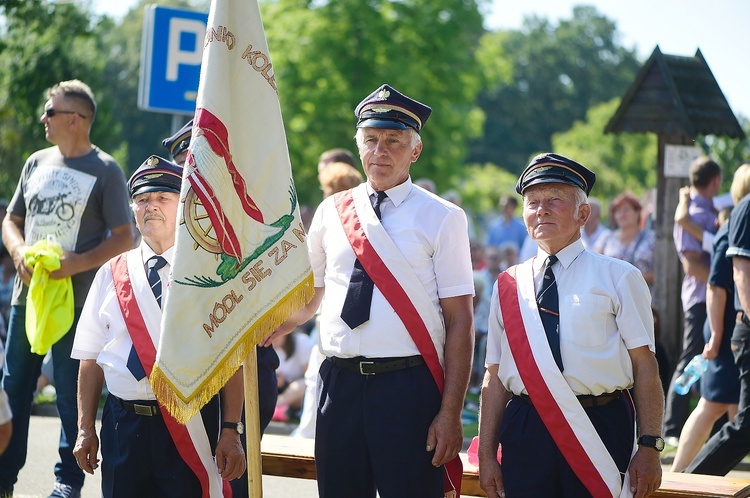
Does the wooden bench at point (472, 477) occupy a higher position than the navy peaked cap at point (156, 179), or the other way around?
the navy peaked cap at point (156, 179)

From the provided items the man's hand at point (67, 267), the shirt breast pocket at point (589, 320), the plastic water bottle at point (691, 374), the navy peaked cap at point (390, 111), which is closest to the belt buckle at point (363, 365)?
the shirt breast pocket at point (589, 320)

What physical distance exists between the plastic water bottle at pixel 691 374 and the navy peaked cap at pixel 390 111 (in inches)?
142

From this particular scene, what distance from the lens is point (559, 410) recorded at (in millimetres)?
4328

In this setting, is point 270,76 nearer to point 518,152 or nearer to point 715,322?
point 715,322

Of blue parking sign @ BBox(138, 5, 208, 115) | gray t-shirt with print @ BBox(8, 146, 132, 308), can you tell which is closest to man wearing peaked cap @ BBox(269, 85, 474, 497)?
gray t-shirt with print @ BBox(8, 146, 132, 308)

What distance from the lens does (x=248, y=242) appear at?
4.54 meters

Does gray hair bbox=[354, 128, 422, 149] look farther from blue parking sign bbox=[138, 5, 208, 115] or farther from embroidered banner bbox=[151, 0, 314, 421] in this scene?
blue parking sign bbox=[138, 5, 208, 115]

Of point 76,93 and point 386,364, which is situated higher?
point 76,93

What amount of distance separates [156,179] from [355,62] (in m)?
24.6

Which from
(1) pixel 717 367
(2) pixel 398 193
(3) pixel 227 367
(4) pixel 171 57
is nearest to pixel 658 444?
(2) pixel 398 193

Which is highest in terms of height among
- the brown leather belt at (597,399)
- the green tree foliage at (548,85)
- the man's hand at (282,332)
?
the green tree foliage at (548,85)

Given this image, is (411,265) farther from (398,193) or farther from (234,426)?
(234,426)

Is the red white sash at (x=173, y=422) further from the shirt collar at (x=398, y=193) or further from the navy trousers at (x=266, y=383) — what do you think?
the shirt collar at (x=398, y=193)

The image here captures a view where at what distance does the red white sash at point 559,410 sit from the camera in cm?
428
